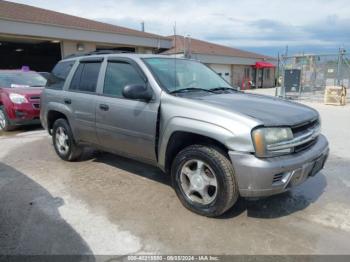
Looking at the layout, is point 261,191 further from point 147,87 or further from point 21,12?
point 21,12

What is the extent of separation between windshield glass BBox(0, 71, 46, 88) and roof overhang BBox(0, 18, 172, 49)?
5176 mm

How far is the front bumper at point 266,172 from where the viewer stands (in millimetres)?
2947

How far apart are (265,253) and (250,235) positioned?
1.05 feet

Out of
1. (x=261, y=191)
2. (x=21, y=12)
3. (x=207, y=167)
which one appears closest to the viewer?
(x=261, y=191)

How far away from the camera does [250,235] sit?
313 cm

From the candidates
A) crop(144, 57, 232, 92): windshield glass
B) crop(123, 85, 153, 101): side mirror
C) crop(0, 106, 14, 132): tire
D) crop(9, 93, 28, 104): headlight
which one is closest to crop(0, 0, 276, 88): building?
crop(144, 57, 232, 92): windshield glass

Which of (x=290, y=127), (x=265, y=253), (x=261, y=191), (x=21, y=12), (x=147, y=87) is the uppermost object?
(x=21, y=12)

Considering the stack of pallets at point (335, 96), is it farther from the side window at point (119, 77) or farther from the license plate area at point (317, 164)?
the side window at point (119, 77)

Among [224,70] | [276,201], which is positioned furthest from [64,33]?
[224,70]

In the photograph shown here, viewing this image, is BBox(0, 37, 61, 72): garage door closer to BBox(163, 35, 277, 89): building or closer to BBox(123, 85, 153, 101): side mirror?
BBox(163, 35, 277, 89): building

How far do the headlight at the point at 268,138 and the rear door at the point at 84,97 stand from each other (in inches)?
101

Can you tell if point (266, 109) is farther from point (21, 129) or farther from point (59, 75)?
point (21, 129)

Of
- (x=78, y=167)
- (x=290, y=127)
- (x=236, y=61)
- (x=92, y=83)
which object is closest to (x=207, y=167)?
(x=290, y=127)

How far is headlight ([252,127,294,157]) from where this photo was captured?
295 cm
